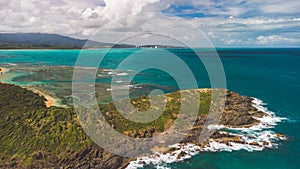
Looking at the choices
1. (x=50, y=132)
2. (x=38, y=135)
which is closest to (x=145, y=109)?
(x=50, y=132)

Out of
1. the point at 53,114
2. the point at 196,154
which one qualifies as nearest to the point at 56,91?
the point at 53,114

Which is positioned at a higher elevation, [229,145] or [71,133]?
[71,133]

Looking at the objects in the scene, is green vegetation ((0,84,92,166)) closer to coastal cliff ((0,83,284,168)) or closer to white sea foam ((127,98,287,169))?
coastal cliff ((0,83,284,168))

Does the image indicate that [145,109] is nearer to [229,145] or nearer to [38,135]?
[229,145]

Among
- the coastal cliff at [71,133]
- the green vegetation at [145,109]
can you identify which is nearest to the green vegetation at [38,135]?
the coastal cliff at [71,133]

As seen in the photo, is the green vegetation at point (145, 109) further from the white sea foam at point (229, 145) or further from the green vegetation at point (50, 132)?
the white sea foam at point (229, 145)
